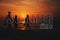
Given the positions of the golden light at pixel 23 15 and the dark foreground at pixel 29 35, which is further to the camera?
the golden light at pixel 23 15

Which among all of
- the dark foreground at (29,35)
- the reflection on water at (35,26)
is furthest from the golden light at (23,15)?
the dark foreground at (29,35)

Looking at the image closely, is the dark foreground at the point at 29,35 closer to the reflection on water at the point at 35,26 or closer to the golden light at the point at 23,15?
the reflection on water at the point at 35,26

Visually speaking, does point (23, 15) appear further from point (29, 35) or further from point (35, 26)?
point (29, 35)

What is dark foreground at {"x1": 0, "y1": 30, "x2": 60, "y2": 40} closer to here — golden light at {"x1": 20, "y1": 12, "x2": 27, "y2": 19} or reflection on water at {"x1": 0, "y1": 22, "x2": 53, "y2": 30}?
reflection on water at {"x1": 0, "y1": 22, "x2": 53, "y2": 30}

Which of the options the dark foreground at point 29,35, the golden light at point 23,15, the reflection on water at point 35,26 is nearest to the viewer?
the dark foreground at point 29,35

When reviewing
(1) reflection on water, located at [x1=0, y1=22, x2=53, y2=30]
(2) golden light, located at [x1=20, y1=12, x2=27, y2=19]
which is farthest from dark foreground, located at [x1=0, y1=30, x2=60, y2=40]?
(2) golden light, located at [x1=20, y1=12, x2=27, y2=19]

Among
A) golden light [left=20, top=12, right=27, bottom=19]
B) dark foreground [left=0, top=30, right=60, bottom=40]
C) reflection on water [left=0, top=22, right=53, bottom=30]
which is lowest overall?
dark foreground [left=0, top=30, right=60, bottom=40]

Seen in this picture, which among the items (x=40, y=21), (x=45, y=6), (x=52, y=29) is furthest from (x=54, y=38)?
(x=45, y=6)

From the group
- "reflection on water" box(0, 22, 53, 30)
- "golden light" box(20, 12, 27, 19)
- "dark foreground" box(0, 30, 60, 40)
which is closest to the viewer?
"dark foreground" box(0, 30, 60, 40)

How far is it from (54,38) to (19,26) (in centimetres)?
178

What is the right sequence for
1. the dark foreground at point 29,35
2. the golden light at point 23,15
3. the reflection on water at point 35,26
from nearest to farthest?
the dark foreground at point 29,35 → the reflection on water at point 35,26 → the golden light at point 23,15

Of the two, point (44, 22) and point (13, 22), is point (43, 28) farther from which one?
point (13, 22)

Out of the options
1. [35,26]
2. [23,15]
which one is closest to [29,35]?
[35,26]

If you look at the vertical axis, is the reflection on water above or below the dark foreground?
above
